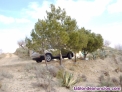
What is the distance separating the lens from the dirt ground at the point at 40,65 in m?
12.8

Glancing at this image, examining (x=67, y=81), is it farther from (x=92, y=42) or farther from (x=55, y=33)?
(x=92, y=42)

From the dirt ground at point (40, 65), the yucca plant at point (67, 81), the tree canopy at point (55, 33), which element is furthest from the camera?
the tree canopy at point (55, 33)

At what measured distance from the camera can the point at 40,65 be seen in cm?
2025

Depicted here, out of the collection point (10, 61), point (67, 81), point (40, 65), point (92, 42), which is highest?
point (92, 42)

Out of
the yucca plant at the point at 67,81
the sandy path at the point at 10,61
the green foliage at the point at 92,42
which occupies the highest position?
the green foliage at the point at 92,42

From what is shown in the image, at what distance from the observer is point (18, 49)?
4891 centimetres

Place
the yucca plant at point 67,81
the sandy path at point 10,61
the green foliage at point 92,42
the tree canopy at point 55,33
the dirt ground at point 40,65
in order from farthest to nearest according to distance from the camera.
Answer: the sandy path at point 10,61 → the green foliage at point 92,42 → the tree canopy at point 55,33 → the yucca plant at point 67,81 → the dirt ground at point 40,65

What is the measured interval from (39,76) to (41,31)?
24.7 feet

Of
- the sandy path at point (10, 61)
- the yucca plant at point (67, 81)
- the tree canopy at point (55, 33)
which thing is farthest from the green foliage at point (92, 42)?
the yucca plant at point (67, 81)

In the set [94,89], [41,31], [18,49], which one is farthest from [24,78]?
[18,49]

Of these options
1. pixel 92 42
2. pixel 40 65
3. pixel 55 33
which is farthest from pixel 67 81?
pixel 92 42

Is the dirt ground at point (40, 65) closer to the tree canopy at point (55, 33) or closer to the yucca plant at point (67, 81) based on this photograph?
the yucca plant at point (67, 81)

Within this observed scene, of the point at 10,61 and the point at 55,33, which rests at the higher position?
the point at 55,33

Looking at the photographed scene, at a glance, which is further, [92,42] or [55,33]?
[92,42]
